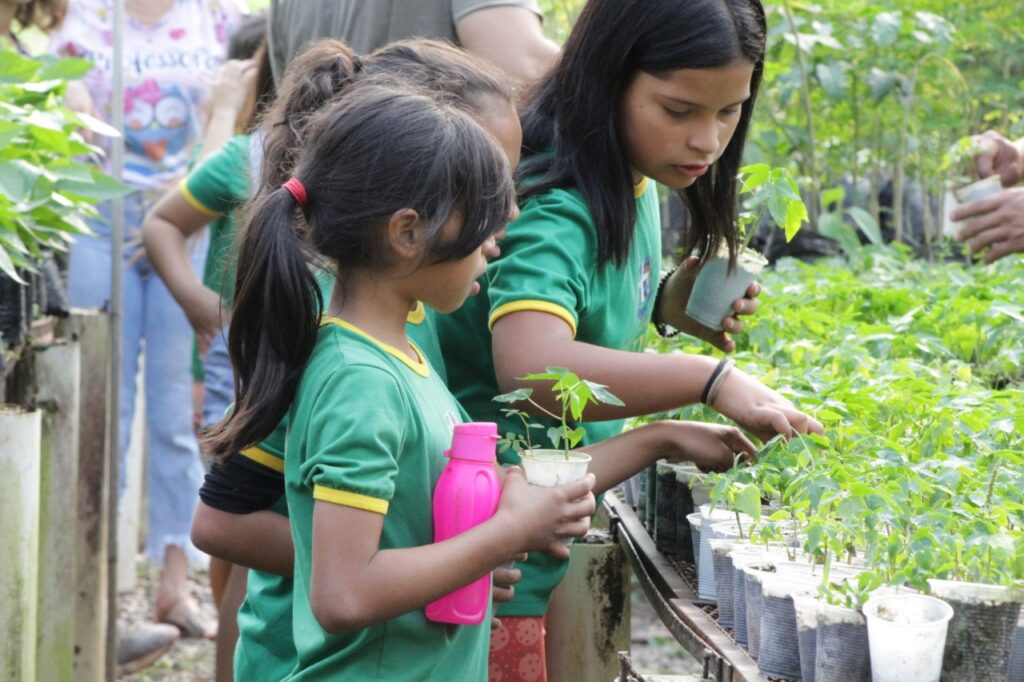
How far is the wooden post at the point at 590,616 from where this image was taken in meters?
2.71

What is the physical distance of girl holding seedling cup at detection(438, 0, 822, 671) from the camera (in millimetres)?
2129

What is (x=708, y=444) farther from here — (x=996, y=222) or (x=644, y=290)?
(x=996, y=222)

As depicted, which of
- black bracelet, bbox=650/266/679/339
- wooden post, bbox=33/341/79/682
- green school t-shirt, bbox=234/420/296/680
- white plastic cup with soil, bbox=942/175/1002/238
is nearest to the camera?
green school t-shirt, bbox=234/420/296/680

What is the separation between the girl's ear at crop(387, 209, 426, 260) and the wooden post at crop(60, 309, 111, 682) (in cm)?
230

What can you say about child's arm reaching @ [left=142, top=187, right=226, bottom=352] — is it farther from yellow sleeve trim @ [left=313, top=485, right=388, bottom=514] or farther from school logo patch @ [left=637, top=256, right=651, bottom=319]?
yellow sleeve trim @ [left=313, top=485, right=388, bottom=514]

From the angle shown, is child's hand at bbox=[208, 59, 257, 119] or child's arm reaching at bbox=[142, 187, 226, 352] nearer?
child's arm reaching at bbox=[142, 187, 226, 352]

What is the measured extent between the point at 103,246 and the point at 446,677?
11.0ft

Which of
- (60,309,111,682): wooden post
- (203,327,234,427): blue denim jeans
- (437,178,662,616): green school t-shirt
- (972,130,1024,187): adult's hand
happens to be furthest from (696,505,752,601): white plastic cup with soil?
(203,327,234,427): blue denim jeans

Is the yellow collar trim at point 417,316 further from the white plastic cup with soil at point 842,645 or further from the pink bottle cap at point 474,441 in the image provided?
the white plastic cup with soil at point 842,645

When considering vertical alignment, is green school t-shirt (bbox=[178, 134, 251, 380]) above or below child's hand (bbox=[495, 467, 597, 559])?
below

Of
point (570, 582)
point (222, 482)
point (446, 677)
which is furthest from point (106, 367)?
point (446, 677)

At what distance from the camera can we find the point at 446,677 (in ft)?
6.02

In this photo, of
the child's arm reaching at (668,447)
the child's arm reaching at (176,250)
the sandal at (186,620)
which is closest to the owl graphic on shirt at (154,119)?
the child's arm reaching at (176,250)

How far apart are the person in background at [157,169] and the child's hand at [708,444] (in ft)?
9.71
